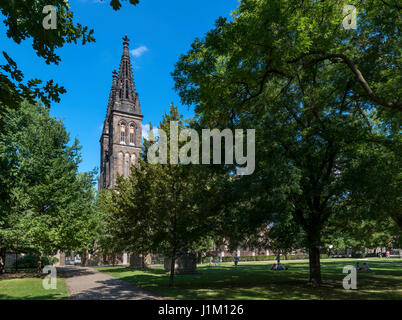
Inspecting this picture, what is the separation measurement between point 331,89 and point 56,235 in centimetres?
2025

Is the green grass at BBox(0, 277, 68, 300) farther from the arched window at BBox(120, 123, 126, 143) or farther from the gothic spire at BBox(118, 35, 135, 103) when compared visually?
the gothic spire at BBox(118, 35, 135, 103)

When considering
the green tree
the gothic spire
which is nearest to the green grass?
the green tree

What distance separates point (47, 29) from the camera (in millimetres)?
5773

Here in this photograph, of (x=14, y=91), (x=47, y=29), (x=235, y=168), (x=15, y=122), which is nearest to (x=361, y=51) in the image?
(x=235, y=168)

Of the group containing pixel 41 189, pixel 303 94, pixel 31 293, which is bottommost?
pixel 31 293

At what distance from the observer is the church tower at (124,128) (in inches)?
2913

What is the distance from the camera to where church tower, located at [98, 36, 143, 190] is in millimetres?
74000

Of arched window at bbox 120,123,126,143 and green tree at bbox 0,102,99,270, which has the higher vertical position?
arched window at bbox 120,123,126,143

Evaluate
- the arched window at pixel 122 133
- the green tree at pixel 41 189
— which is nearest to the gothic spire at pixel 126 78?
the arched window at pixel 122 133

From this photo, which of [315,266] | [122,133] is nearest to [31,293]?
[315,266]

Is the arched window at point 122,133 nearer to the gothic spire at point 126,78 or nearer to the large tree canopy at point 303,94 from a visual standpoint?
the gothic spire at point 126,78

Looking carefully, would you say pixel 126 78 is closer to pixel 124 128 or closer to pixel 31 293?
pixel 124 128

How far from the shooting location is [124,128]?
3054 inches

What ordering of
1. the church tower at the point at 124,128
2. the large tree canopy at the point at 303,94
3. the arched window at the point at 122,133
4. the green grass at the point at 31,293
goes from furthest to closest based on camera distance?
the arched window at the point at 122,133
the church tower at the point at 124,128
the green grass at the point at 31,293
the large tree canopy at the point at 303,94
